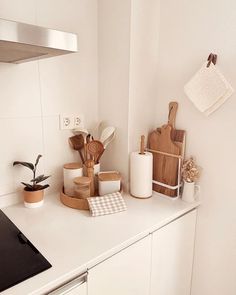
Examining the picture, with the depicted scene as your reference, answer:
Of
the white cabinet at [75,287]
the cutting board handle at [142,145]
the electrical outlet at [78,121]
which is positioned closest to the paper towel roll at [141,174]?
the cutting board handle at [142,145]

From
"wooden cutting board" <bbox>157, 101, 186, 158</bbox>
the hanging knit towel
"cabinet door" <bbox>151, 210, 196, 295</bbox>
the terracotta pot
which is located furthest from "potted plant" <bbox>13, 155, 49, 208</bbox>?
the hanging knit towel

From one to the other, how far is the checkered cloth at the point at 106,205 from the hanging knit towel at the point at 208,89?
58cm

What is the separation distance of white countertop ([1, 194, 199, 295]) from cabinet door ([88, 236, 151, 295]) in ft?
0.12

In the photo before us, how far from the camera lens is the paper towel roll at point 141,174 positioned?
1229 mm

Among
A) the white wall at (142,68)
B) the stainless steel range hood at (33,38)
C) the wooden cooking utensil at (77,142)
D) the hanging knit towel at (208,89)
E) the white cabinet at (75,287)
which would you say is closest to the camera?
the stainless steel range hood at (33,38)

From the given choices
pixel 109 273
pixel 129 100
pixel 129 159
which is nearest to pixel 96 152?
pixel 129 159

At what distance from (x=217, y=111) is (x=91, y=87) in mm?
689

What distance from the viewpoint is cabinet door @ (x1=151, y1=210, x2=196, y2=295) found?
1.09 meters

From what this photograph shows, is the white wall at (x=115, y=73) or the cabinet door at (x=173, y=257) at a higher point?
the white wall at (x=115, y=73)

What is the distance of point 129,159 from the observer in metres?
1.31

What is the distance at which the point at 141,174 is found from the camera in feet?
4.07

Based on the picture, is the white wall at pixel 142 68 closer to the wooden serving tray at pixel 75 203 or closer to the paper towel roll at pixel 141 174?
the paper towel roll at pixel 141 174

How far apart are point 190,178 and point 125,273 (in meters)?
0.55

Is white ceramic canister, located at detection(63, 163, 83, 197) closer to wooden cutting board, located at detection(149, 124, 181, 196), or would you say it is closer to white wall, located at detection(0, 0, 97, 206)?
white wall, located at detection(0, 0, 97, 206)
